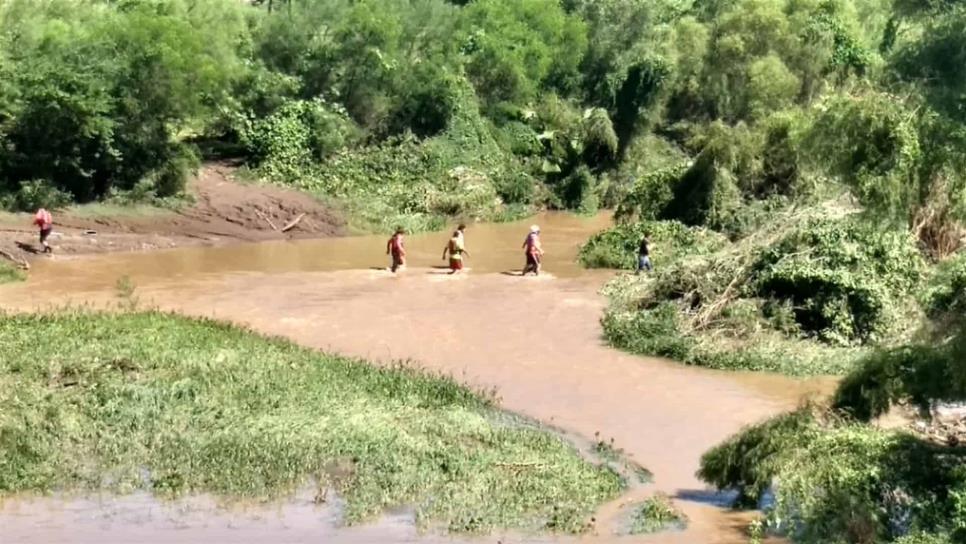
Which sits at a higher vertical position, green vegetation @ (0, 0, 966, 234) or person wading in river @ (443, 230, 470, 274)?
green vegetation @ (0, 0, 966, 234)

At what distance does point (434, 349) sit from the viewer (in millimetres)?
22406

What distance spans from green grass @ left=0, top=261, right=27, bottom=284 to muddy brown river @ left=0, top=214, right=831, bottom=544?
1.09ft

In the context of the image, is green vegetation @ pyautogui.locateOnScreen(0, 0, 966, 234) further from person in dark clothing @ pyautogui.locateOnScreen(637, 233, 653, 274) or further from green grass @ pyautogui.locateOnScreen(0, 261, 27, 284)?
green grass @ pyautogui.locateOnScreen(0, 261, 27, 284)

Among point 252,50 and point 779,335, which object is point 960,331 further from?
point 252,50

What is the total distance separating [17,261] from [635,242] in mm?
14472

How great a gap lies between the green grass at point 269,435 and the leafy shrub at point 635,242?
1218 cm

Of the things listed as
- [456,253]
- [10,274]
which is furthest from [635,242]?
[10,274]

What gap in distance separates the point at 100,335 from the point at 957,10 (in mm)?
13311

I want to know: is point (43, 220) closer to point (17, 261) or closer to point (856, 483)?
point (17, 261)

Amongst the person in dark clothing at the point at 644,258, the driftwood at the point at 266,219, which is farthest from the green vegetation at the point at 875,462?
the driftwood at the point at 266,219

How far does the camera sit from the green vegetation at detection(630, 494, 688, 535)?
549 inches

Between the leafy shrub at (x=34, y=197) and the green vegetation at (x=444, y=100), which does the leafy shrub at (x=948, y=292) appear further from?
the leafy shrub at (x=34, y=197)

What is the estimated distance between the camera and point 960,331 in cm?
1254

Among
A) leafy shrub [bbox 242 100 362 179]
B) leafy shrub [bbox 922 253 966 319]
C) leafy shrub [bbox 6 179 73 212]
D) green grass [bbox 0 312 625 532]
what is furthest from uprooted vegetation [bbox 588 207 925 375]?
leafy shrub [bbox 242 100 362 179]
